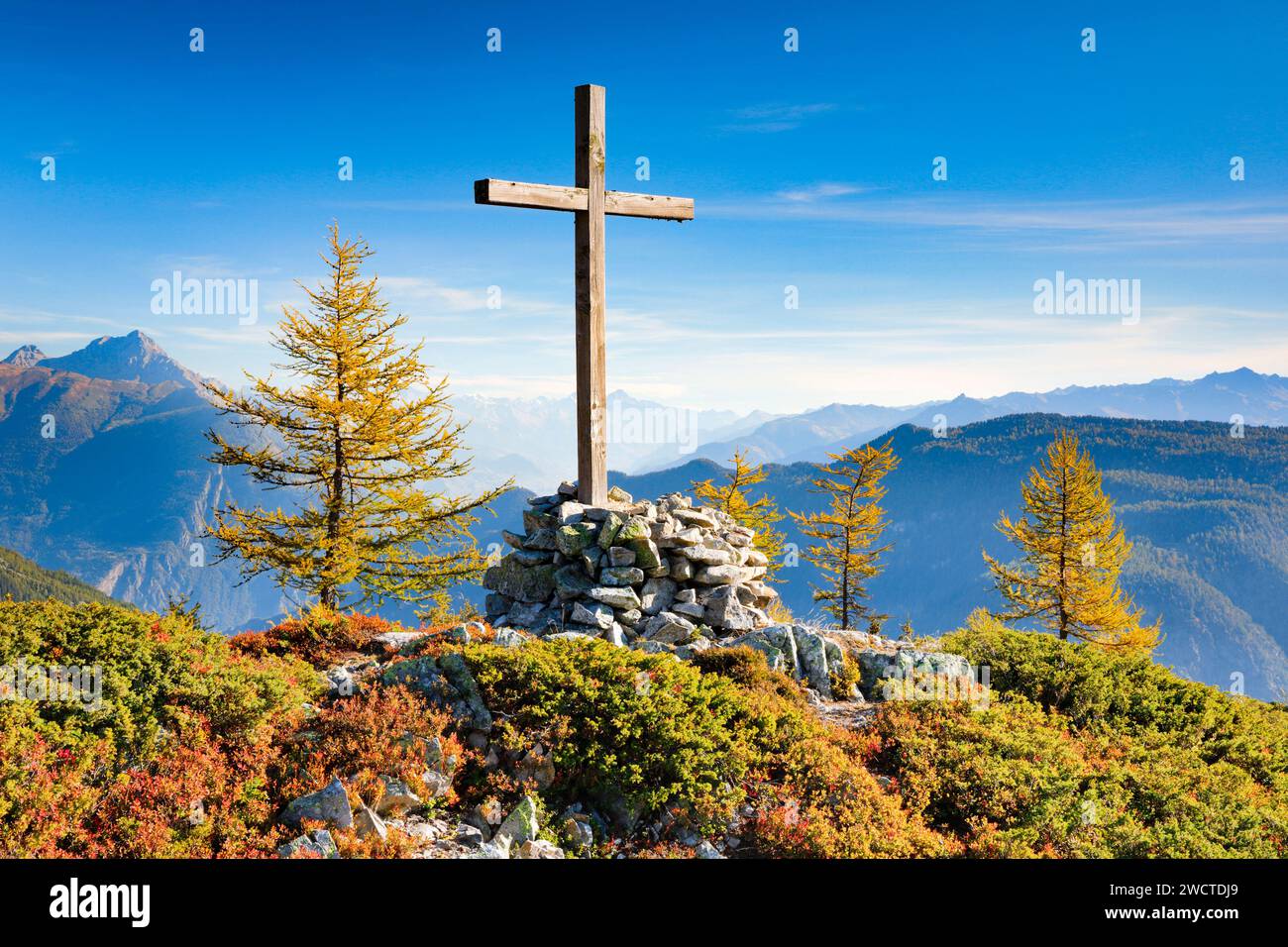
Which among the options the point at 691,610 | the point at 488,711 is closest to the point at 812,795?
Result: the point at 488,711

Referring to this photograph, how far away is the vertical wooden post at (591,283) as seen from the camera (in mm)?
11891

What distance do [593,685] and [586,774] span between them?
85 cm

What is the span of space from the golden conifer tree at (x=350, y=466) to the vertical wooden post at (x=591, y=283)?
7134mm

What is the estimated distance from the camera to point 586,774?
6.76 meters

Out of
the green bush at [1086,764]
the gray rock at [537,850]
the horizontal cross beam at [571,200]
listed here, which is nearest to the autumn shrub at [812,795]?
the green bush at [1086,764]

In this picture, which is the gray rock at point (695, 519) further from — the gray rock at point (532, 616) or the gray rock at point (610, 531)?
the gray rock at point (532, 616)

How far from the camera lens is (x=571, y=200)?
1181cm

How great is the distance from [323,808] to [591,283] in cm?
825

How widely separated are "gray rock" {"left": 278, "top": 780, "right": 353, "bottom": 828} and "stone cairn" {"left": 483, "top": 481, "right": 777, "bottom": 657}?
4316 mm

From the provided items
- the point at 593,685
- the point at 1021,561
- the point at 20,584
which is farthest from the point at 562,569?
the point at 20,584

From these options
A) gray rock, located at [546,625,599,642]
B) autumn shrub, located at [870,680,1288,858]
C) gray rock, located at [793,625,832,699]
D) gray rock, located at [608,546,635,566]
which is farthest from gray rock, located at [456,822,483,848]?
gray rock, located at [608,546,635,566]
